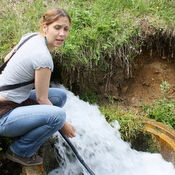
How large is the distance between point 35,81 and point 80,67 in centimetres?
190

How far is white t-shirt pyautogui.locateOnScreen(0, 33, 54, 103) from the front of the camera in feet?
5.53

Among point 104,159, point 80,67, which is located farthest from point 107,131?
point 80,67

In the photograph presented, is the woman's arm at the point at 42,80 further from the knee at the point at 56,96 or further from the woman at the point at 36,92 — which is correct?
the knee at the point at 56,96

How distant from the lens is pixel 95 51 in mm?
3582

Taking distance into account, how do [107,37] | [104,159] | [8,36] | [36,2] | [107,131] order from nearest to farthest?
1. [104,159]
2. [107,131]
3. [8,36]
4. [107,37]
5. [36,2]

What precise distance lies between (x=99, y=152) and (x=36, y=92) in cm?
140

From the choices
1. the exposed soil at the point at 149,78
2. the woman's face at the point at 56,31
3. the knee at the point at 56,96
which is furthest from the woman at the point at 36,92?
the exposed soil at the point at 149,78

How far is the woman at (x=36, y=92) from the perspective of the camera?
171cm

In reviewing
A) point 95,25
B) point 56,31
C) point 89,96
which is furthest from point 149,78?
point 56,31

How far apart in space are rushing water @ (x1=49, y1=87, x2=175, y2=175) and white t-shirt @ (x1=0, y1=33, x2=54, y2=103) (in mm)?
827

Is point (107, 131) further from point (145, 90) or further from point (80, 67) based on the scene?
point (145, 90)

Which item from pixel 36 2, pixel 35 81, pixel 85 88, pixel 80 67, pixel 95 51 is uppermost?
pixel 36 2

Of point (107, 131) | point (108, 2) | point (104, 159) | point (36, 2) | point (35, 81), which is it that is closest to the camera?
point (35, 81)

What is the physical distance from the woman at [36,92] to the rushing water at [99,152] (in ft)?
2.08
